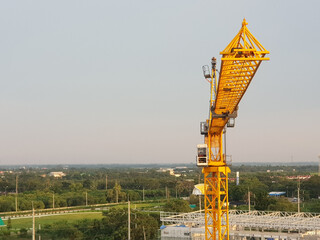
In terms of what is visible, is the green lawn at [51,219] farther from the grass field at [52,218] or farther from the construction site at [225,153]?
the construction site at [225,153]

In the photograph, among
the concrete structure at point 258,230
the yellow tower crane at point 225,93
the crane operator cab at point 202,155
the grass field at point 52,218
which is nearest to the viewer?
the yellow tower crane at point 225,93

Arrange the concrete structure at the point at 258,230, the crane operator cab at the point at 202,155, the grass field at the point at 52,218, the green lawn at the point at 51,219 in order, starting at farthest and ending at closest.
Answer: the grass field at the point at 52,218 → the green lawn at the point at 51,219 → the concrete structure at the point at 258,230 → the crane operator cab at the point at 202,155

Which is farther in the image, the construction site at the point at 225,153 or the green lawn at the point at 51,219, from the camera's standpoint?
the green lawn at the point at 51,219

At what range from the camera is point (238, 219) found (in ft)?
103

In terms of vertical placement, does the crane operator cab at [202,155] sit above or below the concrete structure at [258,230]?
above

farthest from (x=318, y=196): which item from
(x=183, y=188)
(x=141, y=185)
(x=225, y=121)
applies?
(x=225, y=121)

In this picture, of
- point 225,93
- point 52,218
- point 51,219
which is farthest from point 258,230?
point 52,218

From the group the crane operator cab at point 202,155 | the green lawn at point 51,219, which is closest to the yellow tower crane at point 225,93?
→ the crane operator cab at point 202,155

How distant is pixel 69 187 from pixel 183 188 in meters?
20.3

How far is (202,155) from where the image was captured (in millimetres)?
24203

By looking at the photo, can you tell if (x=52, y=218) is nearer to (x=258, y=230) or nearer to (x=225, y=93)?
(x=258, y=230)

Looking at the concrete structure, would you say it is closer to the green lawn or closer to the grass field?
the grass field

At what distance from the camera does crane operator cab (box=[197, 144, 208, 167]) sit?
24062mm

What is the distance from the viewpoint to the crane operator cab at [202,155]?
24.1 metres
